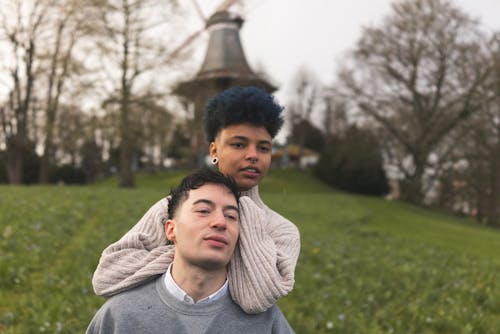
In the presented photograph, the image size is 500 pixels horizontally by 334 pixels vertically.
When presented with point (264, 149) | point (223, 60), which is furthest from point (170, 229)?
point (223, 60)

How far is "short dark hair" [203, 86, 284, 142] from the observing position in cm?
215

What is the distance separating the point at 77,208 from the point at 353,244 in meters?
6.66

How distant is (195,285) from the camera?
5.89 ft

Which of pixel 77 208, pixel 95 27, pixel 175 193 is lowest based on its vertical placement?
pixel 77 208

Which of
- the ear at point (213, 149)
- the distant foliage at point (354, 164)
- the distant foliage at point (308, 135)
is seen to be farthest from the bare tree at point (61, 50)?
the distant foliage at point (308, 135)

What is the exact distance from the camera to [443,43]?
25.4 m

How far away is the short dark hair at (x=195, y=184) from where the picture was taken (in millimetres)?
1877

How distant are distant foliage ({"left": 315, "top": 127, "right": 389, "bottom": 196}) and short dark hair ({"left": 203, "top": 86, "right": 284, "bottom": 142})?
2808 cm

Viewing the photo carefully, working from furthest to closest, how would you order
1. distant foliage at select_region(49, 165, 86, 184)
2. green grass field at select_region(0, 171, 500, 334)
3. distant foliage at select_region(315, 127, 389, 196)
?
distant foliage at select_region(49, 165, 86, 184), distant foliage at select_region(315, 127, 389, 196), green grass field at select_region(0, 171, 500, 334)

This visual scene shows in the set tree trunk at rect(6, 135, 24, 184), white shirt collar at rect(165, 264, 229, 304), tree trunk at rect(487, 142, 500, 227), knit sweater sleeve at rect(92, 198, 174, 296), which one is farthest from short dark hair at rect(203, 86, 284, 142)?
tree trunk at rect(6, 135, 24, 184)

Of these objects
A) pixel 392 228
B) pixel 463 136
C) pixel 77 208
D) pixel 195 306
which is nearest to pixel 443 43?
pixel 463 136

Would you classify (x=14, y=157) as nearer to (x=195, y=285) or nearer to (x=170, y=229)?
(x=170, y=229)

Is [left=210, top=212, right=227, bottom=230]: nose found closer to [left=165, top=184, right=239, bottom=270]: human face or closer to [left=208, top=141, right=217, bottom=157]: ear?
[left=165, top=184, right=239, bottom=270]: human face

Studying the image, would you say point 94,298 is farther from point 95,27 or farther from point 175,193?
point 95,27
